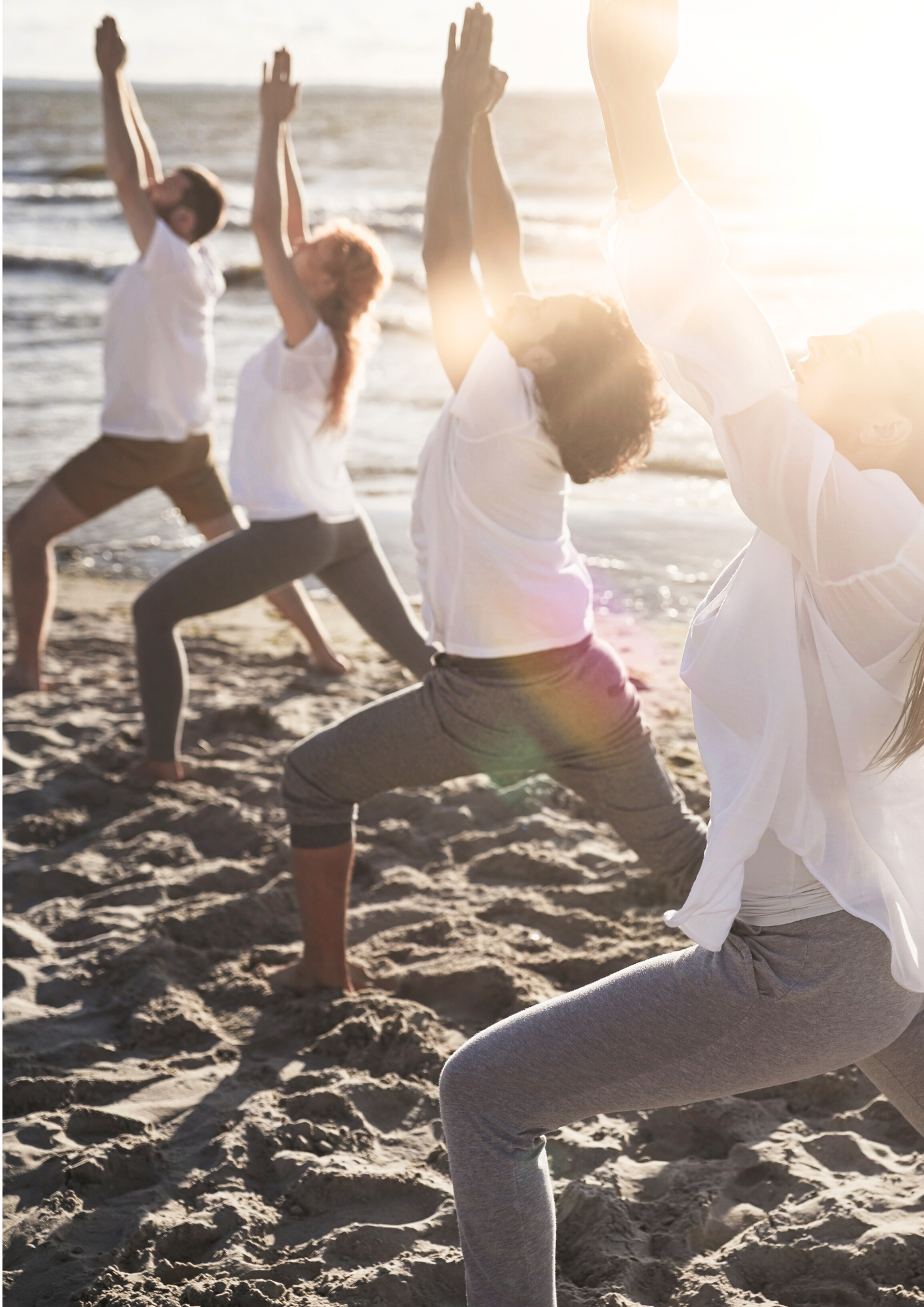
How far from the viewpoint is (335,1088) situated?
3.00 metres

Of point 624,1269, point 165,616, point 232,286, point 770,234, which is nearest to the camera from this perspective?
point 624,1269

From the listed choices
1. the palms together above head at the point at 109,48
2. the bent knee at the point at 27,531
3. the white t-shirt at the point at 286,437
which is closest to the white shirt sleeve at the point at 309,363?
the white t-shirt at the point at 286,437

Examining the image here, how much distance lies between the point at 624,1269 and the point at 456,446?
1.74m

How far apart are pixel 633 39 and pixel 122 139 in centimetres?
351

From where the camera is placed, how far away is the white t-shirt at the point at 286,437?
4.30 m

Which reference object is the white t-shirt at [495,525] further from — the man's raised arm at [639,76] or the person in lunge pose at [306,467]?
the person in lunge pose at [306,467]

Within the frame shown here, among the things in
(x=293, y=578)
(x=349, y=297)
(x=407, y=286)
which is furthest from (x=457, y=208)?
(x=407, y=286)

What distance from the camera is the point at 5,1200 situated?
260 cm

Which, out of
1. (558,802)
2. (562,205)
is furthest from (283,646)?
(562,205)

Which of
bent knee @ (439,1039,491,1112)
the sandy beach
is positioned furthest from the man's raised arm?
the sandy beach

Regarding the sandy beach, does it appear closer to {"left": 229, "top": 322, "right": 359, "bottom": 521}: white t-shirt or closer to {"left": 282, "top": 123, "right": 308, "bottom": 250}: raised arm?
{"left": 229, "top": 322, "right": 359, "bottom": 521}: white t-shirt

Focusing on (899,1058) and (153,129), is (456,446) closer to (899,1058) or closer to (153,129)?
(899,1058)

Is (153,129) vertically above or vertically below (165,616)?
above

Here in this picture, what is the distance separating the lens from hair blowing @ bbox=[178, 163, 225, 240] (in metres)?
5.02
